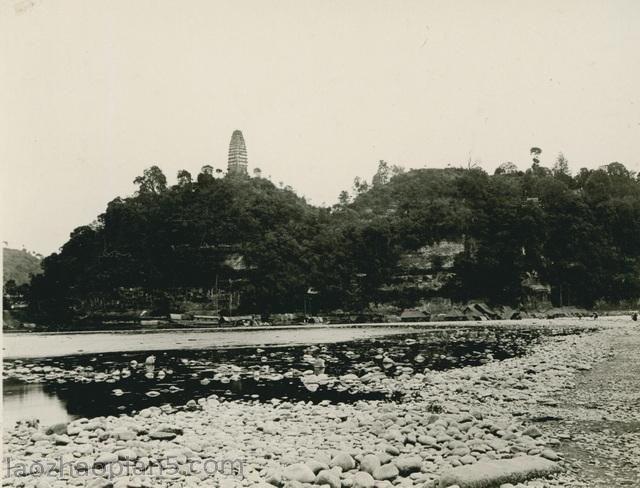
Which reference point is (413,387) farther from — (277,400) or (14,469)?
(14,469)

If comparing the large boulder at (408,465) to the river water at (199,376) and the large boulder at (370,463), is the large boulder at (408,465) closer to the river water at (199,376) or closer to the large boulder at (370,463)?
the large boulder at (370,463)

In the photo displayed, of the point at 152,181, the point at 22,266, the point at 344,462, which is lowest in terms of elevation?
the point at 344,462

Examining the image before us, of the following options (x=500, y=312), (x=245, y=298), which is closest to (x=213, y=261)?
(x=245, y=298)

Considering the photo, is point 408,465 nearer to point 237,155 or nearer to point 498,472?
point 498,472

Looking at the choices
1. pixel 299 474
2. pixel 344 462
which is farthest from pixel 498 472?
pixel 299 474

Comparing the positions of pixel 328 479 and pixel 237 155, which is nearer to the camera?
pixel 328 479

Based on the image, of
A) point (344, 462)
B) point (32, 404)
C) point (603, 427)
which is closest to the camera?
point (344, 462)

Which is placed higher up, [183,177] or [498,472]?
[183,177]

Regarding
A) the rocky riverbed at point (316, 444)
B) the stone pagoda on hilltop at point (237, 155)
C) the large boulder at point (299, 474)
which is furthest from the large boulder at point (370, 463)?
the stone pagoda on hilltop at point (237, 155)
